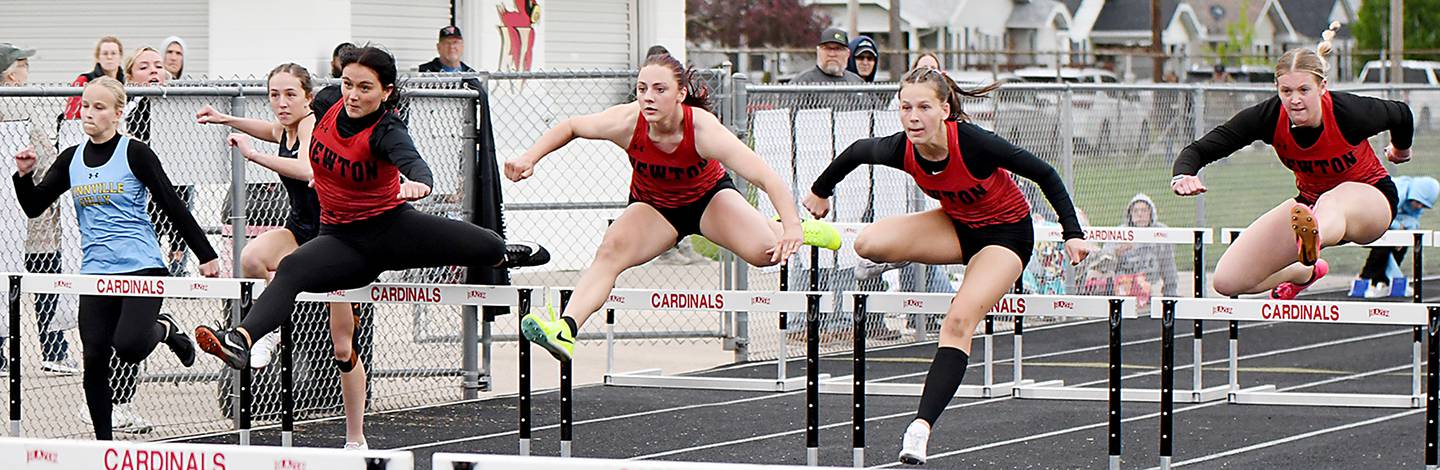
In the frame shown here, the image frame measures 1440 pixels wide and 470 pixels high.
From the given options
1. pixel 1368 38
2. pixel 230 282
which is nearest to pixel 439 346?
pixel 230 282

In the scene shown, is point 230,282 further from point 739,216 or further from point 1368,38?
point 1368,38

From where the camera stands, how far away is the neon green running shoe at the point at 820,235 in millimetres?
8703

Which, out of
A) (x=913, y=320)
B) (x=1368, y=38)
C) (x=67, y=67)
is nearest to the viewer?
(x=913, y=320)

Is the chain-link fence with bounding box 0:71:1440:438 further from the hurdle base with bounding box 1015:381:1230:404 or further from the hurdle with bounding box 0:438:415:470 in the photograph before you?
the hurdle with bounding box 0:438:415:470

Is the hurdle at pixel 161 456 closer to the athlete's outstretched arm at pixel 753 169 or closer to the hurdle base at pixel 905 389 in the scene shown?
the athlete's outstretched arm at pixel 753 169

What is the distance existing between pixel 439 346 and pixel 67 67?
8.00 metres

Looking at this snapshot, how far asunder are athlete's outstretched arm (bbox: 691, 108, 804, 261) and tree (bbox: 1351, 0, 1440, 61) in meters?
52.1

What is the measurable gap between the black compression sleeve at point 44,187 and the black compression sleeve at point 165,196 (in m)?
0.34

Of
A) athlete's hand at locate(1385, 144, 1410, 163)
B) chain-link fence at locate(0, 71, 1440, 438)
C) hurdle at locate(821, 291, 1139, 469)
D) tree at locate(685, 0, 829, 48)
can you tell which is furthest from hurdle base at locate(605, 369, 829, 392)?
tree at locate(685, 0, 829, 48)

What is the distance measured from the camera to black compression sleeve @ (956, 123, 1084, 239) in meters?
8.01

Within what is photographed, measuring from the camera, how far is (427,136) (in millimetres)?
11258

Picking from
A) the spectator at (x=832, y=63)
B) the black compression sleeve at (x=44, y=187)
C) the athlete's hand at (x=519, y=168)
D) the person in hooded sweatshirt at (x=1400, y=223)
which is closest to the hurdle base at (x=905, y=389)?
the spectator at (x=832, y=63)

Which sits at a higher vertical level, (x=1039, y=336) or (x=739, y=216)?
(x=739, y=216)

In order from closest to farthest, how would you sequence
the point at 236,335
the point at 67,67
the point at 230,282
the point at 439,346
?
the point at 236,335, the point at 230,282, the point at 439,346, the point at 67,67
